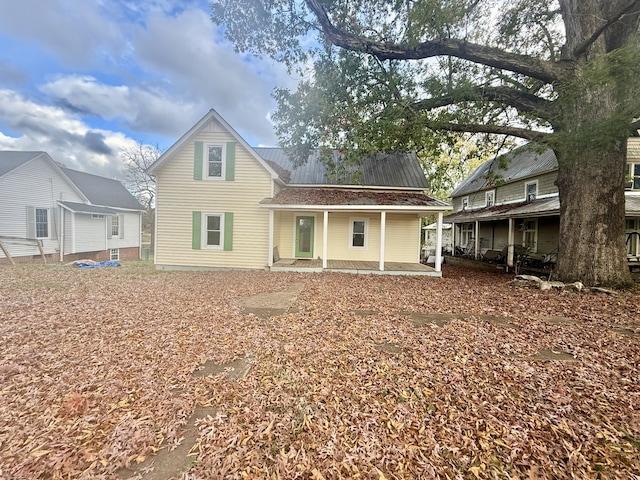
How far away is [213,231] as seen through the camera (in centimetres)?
1168

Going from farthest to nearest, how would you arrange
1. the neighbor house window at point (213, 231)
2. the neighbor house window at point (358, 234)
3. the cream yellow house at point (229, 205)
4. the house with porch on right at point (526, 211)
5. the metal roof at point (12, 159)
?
1. the metal roof at point (12, 159)
2. the neighbor house window at point (358, 234)
3. the house with porch on right at point (526, 211)
4. the neighbor house window at point (213, 231)
5. the cream yellow house at point (229, 205)

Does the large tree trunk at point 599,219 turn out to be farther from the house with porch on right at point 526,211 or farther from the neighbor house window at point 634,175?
the neighbor house window at point 634,175

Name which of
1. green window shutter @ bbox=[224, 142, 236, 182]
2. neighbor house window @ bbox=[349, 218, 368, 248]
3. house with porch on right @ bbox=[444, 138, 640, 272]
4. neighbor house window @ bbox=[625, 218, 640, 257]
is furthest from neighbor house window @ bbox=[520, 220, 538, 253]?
green window shutter @ bbox=[224, 142, 236, 182]

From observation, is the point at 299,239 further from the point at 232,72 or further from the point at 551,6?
the point at 551,6

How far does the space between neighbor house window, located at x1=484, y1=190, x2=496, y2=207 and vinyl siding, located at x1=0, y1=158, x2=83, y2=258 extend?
27.7 m

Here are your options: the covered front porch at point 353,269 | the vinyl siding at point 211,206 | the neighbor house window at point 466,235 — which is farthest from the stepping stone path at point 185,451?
the neighbor house window at point 466,235

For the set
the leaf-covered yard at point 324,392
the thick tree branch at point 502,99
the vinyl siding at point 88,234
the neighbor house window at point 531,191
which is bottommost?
the leaf-covered yard at point 324,392

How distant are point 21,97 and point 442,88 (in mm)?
22919

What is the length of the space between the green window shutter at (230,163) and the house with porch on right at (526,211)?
10.2 metres

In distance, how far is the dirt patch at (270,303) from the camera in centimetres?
583

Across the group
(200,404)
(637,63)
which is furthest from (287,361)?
(637,63)

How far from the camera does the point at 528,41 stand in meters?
10.2

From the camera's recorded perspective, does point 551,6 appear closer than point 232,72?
Yes

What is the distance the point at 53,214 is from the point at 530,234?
88.8 feet
